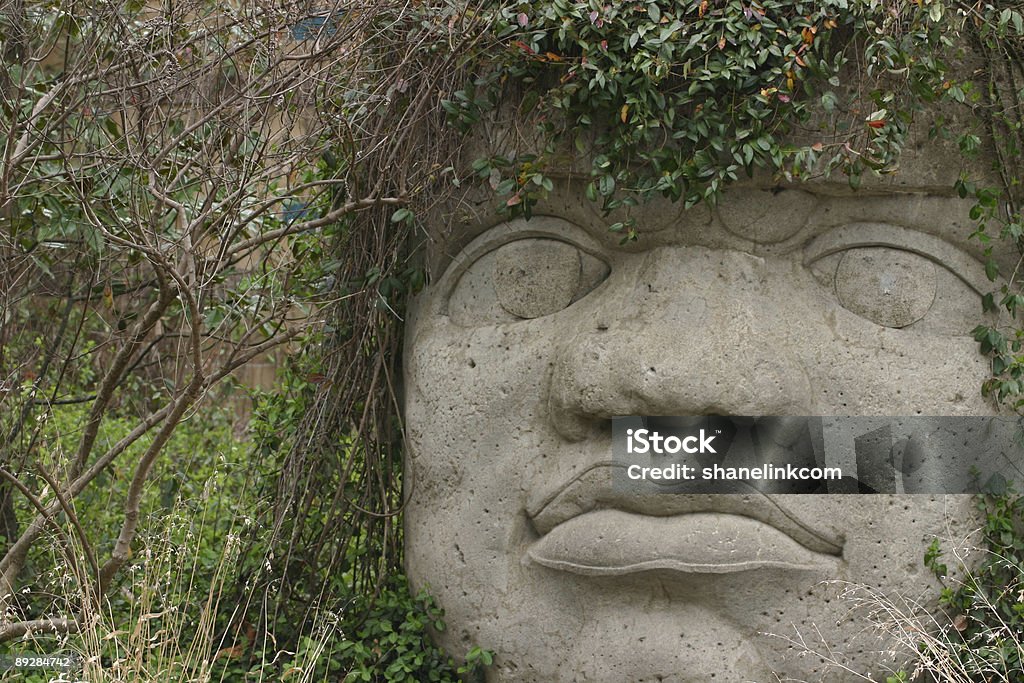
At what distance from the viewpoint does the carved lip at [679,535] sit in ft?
10.3

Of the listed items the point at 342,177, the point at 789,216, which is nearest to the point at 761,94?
the point at 789,216

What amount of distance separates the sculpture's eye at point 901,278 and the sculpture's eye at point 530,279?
693mm

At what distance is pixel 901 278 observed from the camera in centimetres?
336

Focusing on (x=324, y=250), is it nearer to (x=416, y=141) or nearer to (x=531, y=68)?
(x=416, y=141)

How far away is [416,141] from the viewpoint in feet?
12.0

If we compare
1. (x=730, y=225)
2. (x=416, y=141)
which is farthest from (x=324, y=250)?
(x=730, y=225)

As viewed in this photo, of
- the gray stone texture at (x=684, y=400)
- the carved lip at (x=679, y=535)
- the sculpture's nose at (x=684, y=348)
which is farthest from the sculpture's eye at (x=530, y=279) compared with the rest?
the carved lip at (x=679, y=535)

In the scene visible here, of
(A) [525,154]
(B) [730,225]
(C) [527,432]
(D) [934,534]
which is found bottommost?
(D) [934,534]

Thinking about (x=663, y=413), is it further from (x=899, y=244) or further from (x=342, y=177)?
(x=342, y=177)

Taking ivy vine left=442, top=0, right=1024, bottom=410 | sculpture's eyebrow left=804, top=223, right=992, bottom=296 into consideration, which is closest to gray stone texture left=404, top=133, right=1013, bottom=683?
sculpture's eyebrow left=804, top=223, right=992, bottom=296

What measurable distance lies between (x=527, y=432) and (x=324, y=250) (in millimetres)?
1283

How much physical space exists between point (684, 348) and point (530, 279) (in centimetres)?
60

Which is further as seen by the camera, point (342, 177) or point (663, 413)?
point (342, 177)

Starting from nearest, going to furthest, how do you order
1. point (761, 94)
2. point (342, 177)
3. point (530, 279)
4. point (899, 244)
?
1. point (761, 94)
2. point (899, 244)
3. point (530, 279)
4. point (342, 177)
